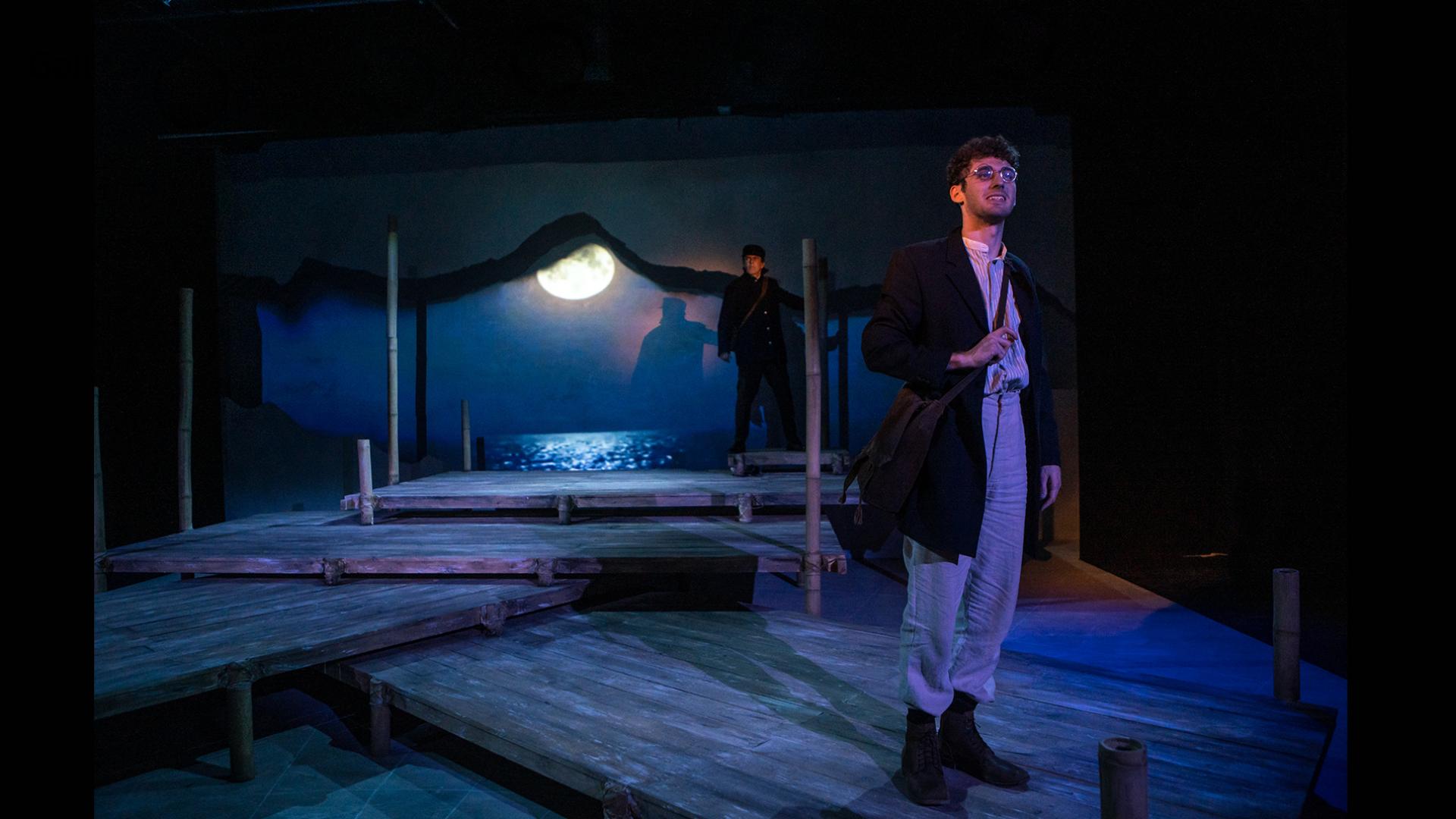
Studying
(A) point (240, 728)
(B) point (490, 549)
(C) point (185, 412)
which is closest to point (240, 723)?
(A) point (240, 728)

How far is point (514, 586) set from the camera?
14.7 feet

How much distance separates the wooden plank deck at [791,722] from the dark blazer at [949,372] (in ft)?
2.39

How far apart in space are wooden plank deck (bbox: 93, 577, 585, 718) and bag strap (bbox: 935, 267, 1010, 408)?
2737mm

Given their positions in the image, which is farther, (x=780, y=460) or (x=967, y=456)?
(x=780, y=460)

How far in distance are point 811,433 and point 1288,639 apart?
2.07 meters

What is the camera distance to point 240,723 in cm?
338

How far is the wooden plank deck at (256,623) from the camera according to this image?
10.5ft

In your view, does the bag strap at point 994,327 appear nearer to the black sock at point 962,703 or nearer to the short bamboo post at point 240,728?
the black sock at point 962,703

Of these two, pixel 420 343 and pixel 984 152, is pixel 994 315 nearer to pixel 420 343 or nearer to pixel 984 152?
pixel 984 152

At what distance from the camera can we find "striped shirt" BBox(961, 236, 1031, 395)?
2232mm

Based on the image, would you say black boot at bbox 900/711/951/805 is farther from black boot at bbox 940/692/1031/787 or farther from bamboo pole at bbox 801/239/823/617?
bamboo pole at bbox 801/239/823/617

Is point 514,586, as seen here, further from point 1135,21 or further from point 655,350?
point 1135,21

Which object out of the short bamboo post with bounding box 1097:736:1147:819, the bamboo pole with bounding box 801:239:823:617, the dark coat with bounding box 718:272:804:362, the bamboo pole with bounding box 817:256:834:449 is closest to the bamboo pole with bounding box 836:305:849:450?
the bamboo pole with bounding box 817:256:834:449

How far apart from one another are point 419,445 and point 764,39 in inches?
211
